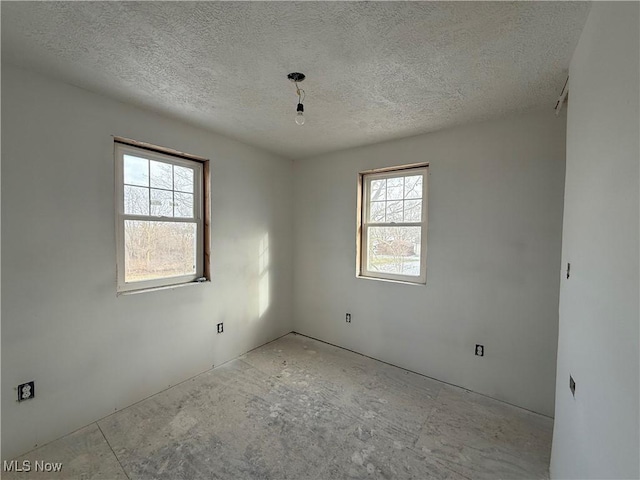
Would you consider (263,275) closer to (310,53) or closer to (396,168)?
(396,168)

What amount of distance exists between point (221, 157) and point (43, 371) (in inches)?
88.7

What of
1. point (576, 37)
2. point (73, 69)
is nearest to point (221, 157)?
point (73, 69)

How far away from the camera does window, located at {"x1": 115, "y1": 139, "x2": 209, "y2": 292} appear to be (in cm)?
232

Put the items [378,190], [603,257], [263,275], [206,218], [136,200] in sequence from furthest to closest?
1. [263,275]
2. [378,190]
3. [206,218]
4. [136,200]
5. [603,257]

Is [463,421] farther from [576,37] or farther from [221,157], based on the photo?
[221,157]

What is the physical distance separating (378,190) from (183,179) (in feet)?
6.99

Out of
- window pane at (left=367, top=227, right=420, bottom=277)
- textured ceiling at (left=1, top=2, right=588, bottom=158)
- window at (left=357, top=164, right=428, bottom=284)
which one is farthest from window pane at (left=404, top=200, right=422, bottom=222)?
textured ceiling at (left=1, top=2, right=588, bottom=158)

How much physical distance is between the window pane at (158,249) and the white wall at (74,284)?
17 centimetres

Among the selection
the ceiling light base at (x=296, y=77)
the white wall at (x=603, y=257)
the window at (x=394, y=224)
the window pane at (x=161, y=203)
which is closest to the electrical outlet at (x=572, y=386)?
the white wall at (x=603, y=257)

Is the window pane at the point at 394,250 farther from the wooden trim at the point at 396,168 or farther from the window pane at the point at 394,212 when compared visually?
the wooden trim at the point at 396,168

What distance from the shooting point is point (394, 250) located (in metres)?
3.15

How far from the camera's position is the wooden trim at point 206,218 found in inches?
113

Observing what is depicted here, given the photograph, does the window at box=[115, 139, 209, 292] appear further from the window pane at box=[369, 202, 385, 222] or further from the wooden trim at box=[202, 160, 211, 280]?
the window pane at box=[369, 202, 385, 222]

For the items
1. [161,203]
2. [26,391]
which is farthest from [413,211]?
[26,391]
